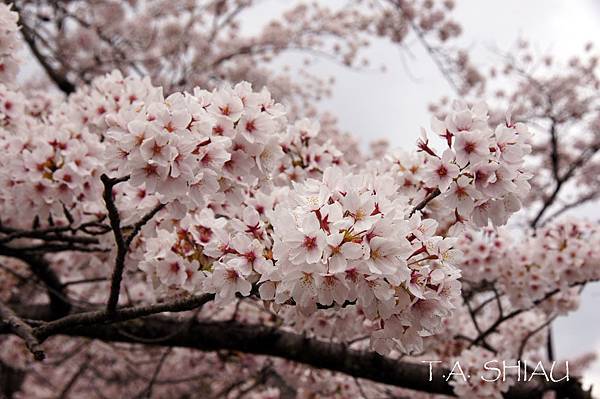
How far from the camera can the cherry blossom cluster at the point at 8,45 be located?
2.84 meters

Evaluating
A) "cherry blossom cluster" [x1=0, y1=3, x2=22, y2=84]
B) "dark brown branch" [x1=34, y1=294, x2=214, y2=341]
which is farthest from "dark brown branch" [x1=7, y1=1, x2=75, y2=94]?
"dark brown branch" [x1=34, y1=294, x2=214, y2=341]

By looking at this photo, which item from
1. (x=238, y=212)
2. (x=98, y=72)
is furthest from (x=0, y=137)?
(x=98, y=72)

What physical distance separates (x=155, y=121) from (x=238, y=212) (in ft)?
3.53

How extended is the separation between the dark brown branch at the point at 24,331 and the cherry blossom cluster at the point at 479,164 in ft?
4.74

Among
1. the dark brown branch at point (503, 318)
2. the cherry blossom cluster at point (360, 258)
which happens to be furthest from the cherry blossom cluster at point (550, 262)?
the cherry blossom cluster at point (360, 258)

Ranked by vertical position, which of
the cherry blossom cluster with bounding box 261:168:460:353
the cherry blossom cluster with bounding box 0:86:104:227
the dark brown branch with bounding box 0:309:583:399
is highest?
the cherry blossom cluster with bounding box 0:86:104:227

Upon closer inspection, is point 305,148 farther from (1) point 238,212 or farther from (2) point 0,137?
(2) point 0,137

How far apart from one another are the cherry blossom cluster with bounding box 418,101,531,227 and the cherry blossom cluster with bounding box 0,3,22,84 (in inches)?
88.4

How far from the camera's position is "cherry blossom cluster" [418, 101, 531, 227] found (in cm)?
177

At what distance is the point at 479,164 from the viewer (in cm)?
177

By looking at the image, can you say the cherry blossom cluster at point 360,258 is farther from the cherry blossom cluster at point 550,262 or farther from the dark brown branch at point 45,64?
the dark brown branch at point 45,64

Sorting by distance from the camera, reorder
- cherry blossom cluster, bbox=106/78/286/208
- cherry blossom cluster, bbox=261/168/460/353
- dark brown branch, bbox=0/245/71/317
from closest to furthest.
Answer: cherry blossom cluster, bbox=261/168/460/353 → cherry blossom cluster, bbox=106/78/286/208 → dark brown branch, bbox=0/245/71/317

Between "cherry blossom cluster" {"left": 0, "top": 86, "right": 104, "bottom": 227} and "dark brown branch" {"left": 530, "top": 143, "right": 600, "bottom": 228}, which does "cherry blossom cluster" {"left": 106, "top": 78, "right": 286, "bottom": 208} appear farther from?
"dark brown branch" {"left": 530, "top": 143, "right": 600, "bottom": 228}

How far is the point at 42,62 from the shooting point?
5895 mm
